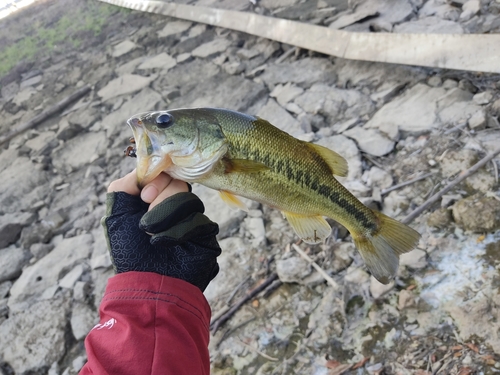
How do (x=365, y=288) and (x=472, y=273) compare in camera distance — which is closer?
(x=472, y=273)

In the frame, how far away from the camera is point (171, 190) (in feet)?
7.77

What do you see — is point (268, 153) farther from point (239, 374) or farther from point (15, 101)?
point (15, 101)

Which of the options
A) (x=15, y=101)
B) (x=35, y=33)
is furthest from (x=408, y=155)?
(x=35, y=33)

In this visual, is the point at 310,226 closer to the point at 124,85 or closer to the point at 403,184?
the point at 403,184

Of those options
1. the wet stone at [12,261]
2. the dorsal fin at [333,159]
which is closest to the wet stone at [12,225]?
the wet stone at [12,261]

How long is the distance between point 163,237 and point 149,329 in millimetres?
469

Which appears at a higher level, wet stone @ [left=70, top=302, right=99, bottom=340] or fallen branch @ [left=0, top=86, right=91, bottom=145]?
wet stone @ [left=70, top=302, right=99, bottom=340]

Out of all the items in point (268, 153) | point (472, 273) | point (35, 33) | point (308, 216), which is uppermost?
point (268, 153)

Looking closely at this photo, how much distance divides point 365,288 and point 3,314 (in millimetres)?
3657

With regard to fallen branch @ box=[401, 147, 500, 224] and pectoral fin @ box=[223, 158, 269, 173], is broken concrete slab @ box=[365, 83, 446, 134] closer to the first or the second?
fallen branch @ box=[401, 147, 500, 224]

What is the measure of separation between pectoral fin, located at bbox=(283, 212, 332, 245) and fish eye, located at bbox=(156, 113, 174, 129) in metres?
0.82

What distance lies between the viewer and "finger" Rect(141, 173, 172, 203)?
2.31 m

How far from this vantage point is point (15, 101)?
927 cm

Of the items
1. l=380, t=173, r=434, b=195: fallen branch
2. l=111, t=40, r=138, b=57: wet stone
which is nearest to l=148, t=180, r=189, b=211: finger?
l=380, t=173, r=434, b=195: fallen branch
